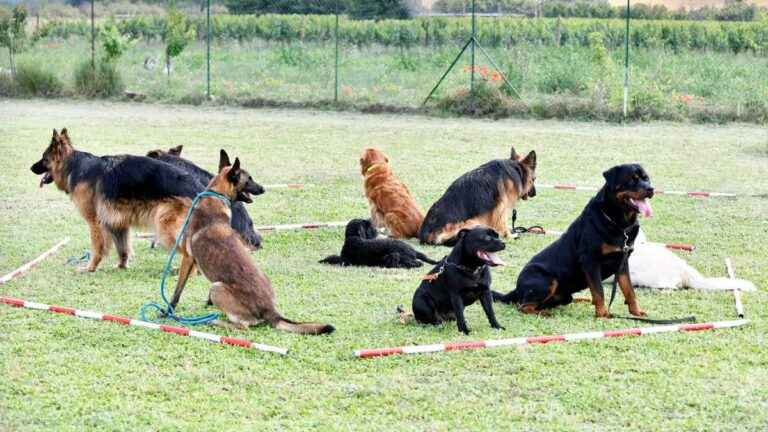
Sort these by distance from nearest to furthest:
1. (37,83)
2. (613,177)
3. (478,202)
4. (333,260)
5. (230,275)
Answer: (230,275) → (613,177) → (333,260) → (478,202) → (37,83)

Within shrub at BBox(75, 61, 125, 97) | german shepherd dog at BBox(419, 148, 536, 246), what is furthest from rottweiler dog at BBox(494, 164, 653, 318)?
shrub at BBox(75, 61, 125, 97)

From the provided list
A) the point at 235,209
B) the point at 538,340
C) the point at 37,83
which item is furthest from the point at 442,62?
the point at 538,340

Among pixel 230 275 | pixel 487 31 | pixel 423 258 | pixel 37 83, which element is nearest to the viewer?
pixel 230 275

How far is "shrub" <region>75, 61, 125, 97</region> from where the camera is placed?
2606 centimetres

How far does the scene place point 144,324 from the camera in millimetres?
7945

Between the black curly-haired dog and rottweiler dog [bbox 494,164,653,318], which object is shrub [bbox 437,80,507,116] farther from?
rottweiler dog [bbox 494,164,653,318]

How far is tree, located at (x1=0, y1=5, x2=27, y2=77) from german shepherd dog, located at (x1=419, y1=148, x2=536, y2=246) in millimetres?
18638

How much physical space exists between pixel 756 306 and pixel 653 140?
11426 millimetres

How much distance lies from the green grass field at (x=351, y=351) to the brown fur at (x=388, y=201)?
2.15 ft

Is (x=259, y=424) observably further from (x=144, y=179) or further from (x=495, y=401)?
(x=144, y=179)

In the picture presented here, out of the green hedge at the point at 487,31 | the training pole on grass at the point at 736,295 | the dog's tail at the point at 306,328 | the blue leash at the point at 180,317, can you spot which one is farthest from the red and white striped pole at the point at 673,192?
the green hedge at the point at 487,31

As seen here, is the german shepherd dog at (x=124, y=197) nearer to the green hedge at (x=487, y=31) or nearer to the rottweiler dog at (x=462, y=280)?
the rottweiler dog at (x=462, y=280)

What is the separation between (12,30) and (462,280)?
22.8 m

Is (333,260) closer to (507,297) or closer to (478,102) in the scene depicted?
(507,297)
